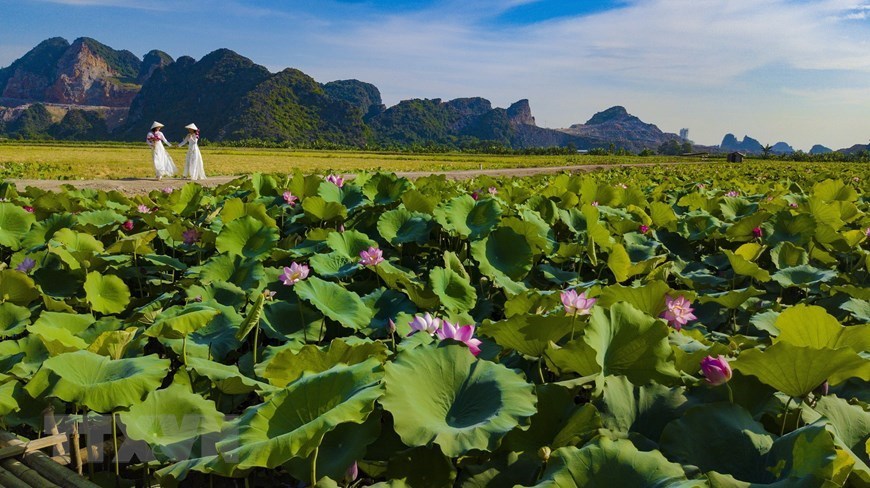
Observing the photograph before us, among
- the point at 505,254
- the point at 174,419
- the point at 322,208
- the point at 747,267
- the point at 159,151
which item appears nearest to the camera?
the point at 174,419

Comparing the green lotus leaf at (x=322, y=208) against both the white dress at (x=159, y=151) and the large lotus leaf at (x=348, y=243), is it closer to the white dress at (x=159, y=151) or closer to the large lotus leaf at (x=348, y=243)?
the large lotus leaf at (x=348, y=243)

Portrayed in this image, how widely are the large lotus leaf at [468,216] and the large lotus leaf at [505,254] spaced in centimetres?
14

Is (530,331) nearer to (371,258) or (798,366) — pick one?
(798,366)

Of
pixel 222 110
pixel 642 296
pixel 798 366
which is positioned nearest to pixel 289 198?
pixel 642 296

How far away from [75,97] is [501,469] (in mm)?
217027

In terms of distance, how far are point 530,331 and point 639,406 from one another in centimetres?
28

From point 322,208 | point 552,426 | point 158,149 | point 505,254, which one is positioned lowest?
point 552,426

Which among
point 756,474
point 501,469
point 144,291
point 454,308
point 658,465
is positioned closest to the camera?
point 658,465

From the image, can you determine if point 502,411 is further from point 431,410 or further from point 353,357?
point 353,357

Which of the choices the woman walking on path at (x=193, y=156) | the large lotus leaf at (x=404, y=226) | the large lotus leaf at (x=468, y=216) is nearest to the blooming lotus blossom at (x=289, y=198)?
the large lotus leaf at (x=404, y=226)

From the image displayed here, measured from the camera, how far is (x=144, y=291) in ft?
10.3

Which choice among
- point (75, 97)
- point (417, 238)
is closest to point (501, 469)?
point (417, 238)

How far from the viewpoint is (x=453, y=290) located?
2.19m

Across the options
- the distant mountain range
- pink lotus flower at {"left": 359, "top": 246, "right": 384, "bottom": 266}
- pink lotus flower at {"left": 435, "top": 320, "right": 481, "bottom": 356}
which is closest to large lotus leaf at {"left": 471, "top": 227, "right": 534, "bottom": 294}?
pink lotus flower at {"left": 359, "top": 246, "right": 384, "bottom": 266}
